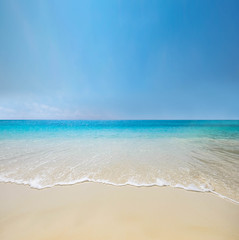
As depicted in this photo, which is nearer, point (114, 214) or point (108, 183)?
point (114, 214)

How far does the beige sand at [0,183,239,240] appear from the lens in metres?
1.78

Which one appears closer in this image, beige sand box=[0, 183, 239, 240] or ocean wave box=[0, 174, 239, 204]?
beige sand box=[0, 183, 239, 240]

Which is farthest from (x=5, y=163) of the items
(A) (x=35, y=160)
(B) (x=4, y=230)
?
(B) (x=4, y=230)

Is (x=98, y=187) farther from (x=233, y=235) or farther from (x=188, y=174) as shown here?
(x=188, y=174)

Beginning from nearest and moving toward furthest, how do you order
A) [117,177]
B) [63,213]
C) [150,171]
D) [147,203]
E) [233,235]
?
[233,235] → [63,213] → [147,203] → [117,177] → [150,171]

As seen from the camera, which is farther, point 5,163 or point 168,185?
point 5,163

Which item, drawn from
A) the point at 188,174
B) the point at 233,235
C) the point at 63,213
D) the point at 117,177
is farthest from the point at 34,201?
the point at 188,174

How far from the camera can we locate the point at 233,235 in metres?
1.77

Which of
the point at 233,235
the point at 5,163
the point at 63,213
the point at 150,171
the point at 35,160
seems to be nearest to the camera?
the point at 233,235

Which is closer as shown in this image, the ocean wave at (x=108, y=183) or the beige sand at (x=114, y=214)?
the beige sand at (x=114, y=214)

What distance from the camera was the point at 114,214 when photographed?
2.18m

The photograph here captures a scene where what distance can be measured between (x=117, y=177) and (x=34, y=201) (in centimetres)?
229

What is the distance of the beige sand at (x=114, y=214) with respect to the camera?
5.83 feet

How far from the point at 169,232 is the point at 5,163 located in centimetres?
662
